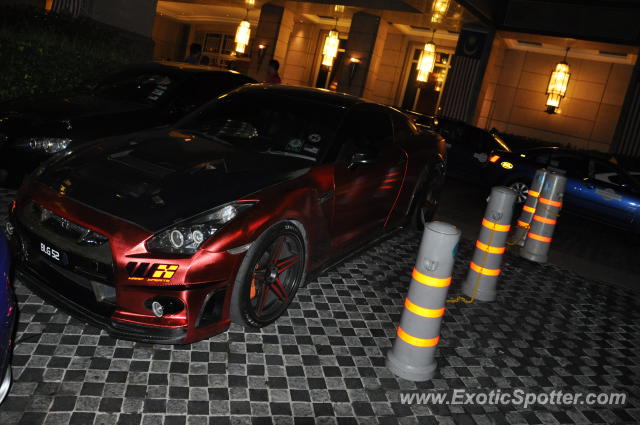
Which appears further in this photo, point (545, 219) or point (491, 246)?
point (545, 219)

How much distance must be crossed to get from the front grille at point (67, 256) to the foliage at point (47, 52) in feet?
14.3

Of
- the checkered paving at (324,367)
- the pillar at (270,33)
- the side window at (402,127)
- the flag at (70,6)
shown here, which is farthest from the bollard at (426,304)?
the pillar at (270,33)

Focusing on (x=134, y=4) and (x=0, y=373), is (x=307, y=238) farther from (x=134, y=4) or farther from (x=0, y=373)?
(x=134, y=4)

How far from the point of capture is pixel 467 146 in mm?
12688

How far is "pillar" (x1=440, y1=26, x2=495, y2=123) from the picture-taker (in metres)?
19.0

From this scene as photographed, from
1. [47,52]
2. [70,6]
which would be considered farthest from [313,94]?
[70,6]

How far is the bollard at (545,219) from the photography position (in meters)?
6.46

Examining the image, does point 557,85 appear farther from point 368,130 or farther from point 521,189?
point 368,130

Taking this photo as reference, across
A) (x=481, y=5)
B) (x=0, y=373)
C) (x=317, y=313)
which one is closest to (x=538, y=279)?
(x=317, y=313)

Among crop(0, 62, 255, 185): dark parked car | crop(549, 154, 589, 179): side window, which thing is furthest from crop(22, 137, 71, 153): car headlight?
crop(549, 154, 589, 179): side window

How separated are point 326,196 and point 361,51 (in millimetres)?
19604

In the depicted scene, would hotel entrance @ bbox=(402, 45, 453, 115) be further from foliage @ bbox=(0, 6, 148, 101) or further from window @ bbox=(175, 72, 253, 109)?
window @ bbox=(175, 72, 253, 109)

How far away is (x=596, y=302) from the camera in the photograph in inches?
230

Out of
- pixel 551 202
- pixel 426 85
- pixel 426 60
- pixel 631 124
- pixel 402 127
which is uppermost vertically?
pixel 426 60
